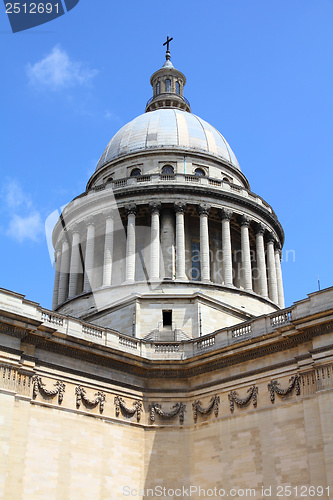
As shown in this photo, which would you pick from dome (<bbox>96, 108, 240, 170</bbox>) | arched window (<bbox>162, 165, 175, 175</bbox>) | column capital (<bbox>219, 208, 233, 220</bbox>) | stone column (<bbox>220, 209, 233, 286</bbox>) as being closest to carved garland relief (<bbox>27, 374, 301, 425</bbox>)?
stone column (<bbox>220, 209, 233, 286</bbox>)

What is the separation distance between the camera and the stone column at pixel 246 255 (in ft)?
147

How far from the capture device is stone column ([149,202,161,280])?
140 ft

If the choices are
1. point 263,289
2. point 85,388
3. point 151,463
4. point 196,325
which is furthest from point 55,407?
point 263,289

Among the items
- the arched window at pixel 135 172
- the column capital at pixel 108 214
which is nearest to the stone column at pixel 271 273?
the arched window at pixel 135 172

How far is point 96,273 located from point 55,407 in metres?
17.8

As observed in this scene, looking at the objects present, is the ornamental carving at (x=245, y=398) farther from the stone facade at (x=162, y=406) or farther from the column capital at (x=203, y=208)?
the column capital at (x=203, y=208)

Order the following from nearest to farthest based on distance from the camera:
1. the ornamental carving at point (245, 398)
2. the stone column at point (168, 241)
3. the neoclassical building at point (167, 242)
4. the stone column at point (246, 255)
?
1. the ornamental carving at point (245, 398)
2. the neoclassical building at point (167, 242)
3. the stone column at point (168, 241)
4. the stone column at point (246, 255)

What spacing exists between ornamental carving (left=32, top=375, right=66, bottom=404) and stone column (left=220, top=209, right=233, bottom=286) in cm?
1665

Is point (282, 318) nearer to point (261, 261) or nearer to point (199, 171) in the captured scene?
point (261, 261)

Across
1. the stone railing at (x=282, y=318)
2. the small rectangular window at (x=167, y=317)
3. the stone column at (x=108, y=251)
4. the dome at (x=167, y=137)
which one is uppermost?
the dome at (x=167, y=137)

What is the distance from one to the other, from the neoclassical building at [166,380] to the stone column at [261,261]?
51.9 inches

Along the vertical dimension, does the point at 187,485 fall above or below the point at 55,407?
below

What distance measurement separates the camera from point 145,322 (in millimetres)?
39188

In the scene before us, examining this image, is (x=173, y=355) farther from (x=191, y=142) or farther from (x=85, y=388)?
(x=191, y=142)
